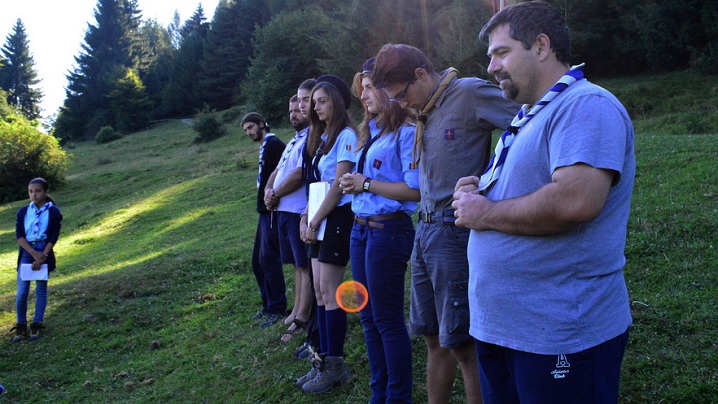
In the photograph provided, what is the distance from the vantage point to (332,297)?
4.41 meters

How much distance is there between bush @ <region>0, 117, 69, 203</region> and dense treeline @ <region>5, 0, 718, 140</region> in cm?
1392

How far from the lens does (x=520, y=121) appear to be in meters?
2.20

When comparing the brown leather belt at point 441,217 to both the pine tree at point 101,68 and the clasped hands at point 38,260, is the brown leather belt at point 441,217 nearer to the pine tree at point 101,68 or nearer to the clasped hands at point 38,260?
the clasped hands at point 38,260

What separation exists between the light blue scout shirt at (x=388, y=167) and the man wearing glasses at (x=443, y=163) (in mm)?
328

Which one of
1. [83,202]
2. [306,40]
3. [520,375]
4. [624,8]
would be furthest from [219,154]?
[520,375]

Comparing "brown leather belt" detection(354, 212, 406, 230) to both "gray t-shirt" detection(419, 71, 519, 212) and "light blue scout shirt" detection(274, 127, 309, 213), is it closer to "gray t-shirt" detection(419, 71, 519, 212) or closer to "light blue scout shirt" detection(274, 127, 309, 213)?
"gray t-shirt" detection(419, 71, 519, 212)

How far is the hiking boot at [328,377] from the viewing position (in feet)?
14.5

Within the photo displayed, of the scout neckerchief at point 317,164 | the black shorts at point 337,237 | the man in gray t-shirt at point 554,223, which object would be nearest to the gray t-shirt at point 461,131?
the man in gray t-shirt at point 554,223

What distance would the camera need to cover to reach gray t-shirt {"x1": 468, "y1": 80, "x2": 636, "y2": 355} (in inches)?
76.4

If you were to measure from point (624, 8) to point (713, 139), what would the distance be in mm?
15530

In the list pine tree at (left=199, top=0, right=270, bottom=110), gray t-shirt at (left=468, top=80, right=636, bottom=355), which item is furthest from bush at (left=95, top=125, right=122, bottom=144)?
gray t-shirt at (left=468, top=80, right=636, bottom=355)

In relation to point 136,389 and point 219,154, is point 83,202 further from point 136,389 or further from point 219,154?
point 136,389

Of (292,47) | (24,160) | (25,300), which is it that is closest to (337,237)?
(25,300)

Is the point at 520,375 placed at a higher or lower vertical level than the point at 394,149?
lower
